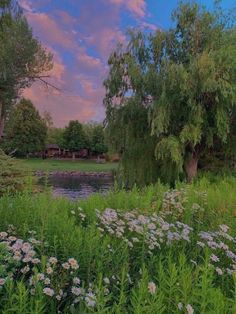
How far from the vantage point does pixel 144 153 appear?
15766 mm

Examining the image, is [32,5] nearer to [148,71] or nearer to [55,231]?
[148,71]

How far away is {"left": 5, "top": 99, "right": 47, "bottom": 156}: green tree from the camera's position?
61562 mm

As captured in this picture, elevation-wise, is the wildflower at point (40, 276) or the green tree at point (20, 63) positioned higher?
the green tree at point (20, 63)

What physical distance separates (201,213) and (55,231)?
6.94 ft

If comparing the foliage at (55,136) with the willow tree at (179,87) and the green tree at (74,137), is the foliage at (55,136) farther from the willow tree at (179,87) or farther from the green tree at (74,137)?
the willow tree at (179,87)

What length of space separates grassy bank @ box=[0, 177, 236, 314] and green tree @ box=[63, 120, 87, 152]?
6568 cm

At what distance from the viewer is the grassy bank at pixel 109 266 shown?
195 centimetres

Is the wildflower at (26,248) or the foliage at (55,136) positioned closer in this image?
the wildflower at (26,248)

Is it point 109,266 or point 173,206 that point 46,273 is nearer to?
point 109,266

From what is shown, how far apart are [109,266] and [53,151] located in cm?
7892

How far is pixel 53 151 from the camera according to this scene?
8031cm

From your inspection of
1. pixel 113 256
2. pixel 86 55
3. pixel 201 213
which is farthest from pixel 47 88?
pixel 113 256

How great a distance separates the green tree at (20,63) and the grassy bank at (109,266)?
22.9 m

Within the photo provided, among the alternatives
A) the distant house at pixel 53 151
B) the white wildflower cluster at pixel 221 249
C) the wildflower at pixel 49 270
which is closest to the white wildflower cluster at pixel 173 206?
the white wildflower cluster at pixel 221 249
